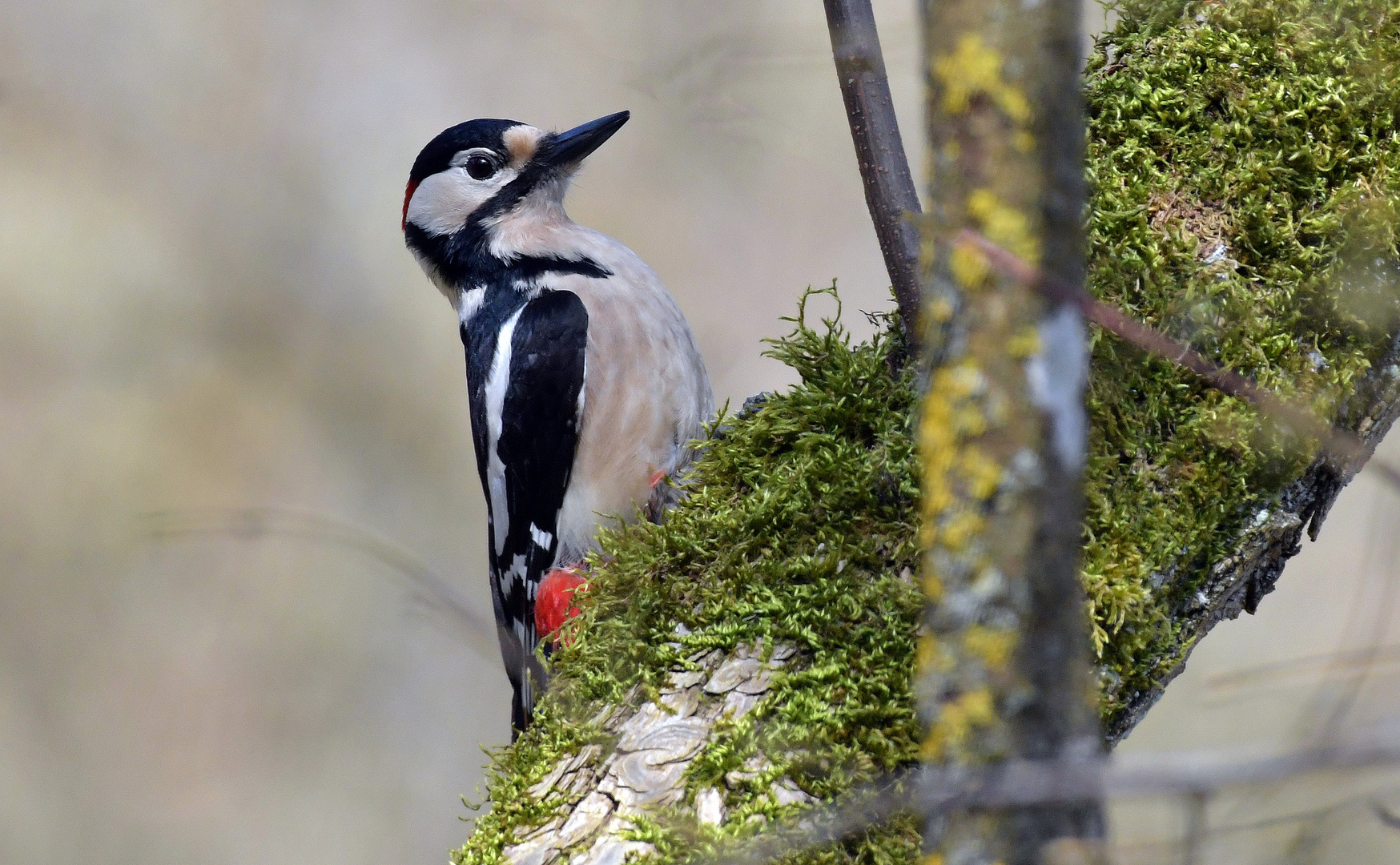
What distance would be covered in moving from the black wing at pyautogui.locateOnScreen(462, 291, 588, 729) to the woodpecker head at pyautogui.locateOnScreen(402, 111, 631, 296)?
0.28 meters

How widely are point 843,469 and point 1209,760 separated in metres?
1.05

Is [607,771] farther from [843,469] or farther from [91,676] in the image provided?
[91,676]

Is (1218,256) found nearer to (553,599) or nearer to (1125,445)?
(1125,445)

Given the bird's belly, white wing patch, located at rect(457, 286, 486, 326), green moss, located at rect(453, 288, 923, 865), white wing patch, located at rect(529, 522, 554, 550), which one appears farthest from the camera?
white wing patch, located at rect(457, 286, 486, 326)

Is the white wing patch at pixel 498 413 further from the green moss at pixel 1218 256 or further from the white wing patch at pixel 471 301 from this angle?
the green moss at pixel 1218 256

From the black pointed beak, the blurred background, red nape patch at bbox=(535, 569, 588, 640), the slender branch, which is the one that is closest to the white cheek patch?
the black pointed beak

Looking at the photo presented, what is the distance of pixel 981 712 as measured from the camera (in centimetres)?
91

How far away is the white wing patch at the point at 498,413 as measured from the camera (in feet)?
10.0

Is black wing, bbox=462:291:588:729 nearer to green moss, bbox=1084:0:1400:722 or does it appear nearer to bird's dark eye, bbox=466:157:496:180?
bird's dark eye, bbox=466:157:496:180

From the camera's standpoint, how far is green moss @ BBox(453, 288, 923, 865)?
4.77 ft

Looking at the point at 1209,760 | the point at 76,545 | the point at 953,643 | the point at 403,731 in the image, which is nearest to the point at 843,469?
the point at 953,643

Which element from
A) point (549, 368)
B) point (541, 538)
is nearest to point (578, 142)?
point (549, 368)

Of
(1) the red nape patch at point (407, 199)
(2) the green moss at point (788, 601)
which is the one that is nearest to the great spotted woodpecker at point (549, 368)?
(1) the red nape patch at point (407, 199)

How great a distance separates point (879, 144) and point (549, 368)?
1.39 m
